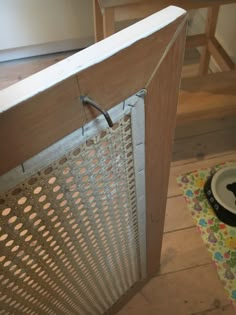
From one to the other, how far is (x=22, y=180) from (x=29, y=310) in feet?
1.41

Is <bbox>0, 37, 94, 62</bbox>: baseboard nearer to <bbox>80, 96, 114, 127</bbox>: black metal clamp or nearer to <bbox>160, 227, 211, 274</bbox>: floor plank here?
<bbox>160, 227, 211, 274</bbox>: floor plank

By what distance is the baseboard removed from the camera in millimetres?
1924

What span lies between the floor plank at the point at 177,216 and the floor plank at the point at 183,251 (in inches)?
0.8

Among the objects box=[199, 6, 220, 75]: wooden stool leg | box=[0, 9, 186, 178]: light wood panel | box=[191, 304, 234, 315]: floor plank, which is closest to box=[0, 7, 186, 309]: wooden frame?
box=[0, 9, 186, 178]: light wood panel

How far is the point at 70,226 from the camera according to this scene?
1.90 feet

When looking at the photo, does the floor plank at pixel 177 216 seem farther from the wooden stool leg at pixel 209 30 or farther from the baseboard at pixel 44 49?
the baseboard at pixel 44 49

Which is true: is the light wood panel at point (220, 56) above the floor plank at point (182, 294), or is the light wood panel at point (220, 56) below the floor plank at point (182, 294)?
above

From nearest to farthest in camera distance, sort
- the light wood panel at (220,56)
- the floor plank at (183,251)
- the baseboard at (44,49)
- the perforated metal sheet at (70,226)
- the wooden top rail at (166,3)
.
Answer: the perforated metal sheet at (70,226) < the wooden top rail at (166,3) < the floor plank at (183,251) < the light wood panel at (220,56) < the baseboard at (44,49)

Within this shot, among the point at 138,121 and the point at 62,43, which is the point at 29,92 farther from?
the point at 62,43

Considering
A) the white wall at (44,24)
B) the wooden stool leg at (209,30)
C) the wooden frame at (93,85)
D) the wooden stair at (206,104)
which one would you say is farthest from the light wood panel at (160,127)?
the white wall at (44,24)

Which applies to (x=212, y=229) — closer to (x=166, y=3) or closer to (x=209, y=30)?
(x=166, y=3)

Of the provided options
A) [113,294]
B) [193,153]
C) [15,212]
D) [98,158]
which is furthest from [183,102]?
[15,212]

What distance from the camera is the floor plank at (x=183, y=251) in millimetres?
1202

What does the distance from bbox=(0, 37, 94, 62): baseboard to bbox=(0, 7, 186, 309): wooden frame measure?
155cm
